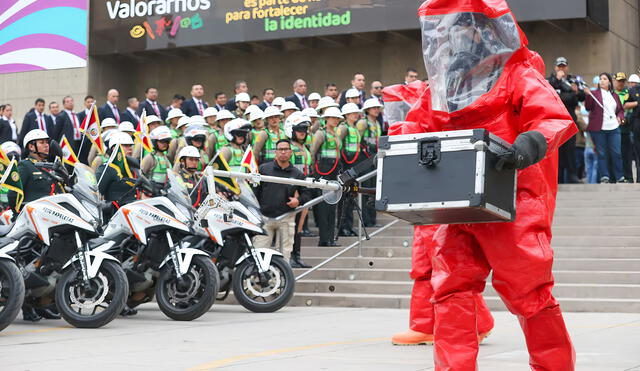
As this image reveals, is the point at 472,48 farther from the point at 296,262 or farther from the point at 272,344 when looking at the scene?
the point at 296,262

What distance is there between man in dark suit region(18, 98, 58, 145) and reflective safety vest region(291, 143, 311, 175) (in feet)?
20.9

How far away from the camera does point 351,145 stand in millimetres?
14781

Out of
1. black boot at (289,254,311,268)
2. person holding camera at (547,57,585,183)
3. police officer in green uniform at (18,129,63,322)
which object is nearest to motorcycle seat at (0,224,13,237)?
police officer in green uniform at (18,129,63,322)

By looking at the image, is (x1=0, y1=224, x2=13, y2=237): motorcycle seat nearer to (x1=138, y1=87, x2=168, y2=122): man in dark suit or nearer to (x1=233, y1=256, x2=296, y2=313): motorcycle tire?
(x1=233, y1=256, x2=296, y2=313): motorcycle tire

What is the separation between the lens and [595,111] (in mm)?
16156

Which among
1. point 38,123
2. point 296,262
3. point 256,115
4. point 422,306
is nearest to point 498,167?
point 422,306

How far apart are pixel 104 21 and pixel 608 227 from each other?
1619 centimetres

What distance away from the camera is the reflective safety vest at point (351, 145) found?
579 inches

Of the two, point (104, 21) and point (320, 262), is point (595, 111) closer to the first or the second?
point (320, 262)

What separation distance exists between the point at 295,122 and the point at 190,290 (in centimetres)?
494

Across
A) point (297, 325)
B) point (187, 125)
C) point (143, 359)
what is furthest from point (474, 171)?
point (187, 125)

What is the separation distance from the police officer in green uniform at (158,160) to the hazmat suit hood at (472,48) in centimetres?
846

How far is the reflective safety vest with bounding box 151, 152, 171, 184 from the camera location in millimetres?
13438

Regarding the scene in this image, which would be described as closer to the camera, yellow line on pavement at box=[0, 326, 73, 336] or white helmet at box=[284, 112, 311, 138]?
yellow line on pavement at box=[0, 326, 73, 336]
